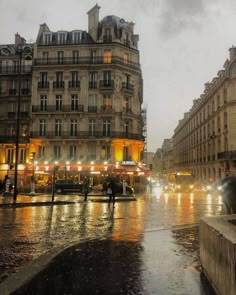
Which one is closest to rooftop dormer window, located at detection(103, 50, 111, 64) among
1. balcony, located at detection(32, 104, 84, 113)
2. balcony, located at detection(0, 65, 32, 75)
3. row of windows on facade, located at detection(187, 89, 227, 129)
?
balcony, located at detection(32, 104, 84, 113)

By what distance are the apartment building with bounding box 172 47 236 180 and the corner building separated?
36.9 feet

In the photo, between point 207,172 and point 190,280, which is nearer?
point 190,280

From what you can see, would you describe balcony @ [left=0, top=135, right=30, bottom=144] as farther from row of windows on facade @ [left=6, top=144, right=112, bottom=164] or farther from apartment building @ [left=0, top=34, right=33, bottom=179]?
row of windows on facade @ [left=6, top=144, right=112, bottom=164]

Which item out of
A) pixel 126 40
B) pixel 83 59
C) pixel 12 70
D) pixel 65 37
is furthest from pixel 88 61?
pixel 12 70

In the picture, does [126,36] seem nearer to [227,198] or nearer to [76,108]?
[76,108]

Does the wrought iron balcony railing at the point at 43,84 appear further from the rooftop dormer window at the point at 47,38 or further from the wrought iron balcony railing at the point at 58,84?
the rooftop dormer window at the point at 47,38

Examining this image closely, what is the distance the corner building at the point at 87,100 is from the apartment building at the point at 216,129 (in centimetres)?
1124

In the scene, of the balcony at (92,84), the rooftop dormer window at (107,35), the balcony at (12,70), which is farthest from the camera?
the balcony at (12,70)

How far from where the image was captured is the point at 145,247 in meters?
7.99

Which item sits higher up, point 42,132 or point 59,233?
point 42,132

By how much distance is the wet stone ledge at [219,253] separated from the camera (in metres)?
3.72

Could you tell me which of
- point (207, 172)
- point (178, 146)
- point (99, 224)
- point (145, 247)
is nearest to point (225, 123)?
point (207, 172)

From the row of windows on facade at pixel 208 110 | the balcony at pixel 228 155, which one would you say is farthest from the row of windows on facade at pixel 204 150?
the row of windows on facade at pixel 208 110

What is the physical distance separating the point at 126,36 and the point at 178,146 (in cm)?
5390
